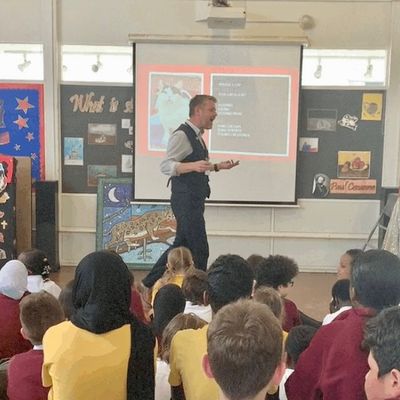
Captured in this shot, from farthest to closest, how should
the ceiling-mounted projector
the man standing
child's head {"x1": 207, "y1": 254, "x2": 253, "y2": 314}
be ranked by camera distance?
the ceiling-mounted projector
the man standing
child's head {"x1": 207, "y1": 254, "x2": 253, "y2": 314}

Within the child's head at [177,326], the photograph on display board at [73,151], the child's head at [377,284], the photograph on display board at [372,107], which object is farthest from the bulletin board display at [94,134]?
the child's head at [377,284]

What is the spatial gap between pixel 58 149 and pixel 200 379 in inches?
162

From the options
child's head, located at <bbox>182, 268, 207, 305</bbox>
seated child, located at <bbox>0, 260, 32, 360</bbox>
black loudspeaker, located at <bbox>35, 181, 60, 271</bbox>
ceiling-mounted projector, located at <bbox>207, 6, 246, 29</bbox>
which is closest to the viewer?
seated child, located at <bbox>0, 260, 32, 360</bbox>

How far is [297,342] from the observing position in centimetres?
201

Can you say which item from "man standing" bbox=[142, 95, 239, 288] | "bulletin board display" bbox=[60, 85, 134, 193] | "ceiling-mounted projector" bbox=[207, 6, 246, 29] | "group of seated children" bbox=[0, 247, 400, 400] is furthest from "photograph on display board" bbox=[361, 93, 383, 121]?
"group of seated children" bbox=[0, 247, 400, 400]

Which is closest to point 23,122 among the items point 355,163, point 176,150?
point 176,150

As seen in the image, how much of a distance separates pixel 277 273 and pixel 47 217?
3.19m

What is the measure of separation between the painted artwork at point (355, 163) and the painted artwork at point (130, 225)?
168 centimetres

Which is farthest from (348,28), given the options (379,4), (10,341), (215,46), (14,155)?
(10,341)

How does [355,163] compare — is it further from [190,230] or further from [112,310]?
[112,310]

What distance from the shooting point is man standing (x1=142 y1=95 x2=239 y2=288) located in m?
4.11

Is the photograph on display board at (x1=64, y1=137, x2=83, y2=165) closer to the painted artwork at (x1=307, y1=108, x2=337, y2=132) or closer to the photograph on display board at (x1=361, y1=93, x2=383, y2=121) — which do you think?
the painted artwork at (x1=307, y1=108, x2=337, y2=132)

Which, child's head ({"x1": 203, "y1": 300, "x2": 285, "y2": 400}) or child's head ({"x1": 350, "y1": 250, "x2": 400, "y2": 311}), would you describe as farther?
child's head ({"x1": 350, "y1": 250, "x2": 400, "y2": 311})

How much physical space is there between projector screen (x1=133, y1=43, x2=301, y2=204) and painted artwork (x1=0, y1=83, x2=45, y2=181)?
92 cm
